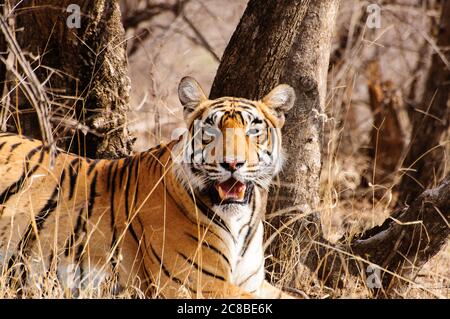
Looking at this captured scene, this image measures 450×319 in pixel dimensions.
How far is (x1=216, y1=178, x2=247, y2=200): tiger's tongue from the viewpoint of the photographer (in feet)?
13.8

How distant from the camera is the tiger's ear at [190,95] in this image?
4473 mm

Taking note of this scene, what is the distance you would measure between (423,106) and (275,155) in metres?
3.85

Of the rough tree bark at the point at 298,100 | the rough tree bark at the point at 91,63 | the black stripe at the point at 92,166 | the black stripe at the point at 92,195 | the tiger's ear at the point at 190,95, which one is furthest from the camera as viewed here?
the rough tree bark at the point at 91,63

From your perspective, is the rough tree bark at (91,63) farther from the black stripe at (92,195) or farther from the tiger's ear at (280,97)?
the tiger's ear at (280,97)

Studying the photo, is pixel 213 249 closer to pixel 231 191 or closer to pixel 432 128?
pixel 231 191

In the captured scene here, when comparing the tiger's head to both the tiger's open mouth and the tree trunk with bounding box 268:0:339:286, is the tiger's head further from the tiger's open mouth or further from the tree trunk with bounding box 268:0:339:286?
the tree trunk with bounding box 268:0:339:286

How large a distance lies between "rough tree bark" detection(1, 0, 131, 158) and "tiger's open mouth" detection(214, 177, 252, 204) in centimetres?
141

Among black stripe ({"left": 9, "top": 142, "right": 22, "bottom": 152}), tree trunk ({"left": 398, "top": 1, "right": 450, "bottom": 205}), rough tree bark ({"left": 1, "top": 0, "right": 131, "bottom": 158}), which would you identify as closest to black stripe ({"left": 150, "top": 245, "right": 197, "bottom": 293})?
black stripe ({"left": 9, "top": 142, "right": 22, "bottom": 152})

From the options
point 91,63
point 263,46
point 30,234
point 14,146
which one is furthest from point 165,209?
point 91,63

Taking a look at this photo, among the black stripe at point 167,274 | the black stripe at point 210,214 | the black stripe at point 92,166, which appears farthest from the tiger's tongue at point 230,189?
the black stripe at point 92,166

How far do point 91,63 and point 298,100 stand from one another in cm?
134

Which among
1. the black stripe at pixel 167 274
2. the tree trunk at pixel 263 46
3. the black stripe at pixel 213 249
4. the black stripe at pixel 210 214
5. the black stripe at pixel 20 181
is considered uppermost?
the tree trunk at pixel 263 46

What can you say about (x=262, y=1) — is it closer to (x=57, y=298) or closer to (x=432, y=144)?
(x=57, y=298)
